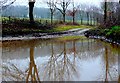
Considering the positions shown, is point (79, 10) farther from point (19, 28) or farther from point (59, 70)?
point (59, 70)

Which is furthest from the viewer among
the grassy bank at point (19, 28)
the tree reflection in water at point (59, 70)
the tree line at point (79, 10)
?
the tree line at point (79, 10)

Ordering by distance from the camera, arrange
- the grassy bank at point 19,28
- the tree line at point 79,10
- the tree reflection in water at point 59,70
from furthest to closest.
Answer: the tree line at point 79,10, the grassy bank at point 19,28, the tree reflection in water at point 59,70

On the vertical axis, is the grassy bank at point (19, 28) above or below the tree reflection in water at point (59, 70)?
below

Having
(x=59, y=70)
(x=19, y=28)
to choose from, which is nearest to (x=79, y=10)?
(x=19, y=28)

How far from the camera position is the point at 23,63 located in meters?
8.59

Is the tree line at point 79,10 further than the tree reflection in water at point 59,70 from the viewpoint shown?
Yes

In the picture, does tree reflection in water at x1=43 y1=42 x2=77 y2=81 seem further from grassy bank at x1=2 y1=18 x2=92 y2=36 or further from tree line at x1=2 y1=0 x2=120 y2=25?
tree line at x1=2 y1=0 x2=120 y2=25

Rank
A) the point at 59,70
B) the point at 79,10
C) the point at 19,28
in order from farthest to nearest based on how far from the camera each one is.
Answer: the point at 79,10, the point at 19,28, the point at 59,70

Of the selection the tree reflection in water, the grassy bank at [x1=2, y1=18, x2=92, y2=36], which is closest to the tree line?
the grassy bank at [x1=2, y1=18, x2=92, y2=36]

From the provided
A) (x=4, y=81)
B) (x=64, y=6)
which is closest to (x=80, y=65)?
(x=4, y=81)

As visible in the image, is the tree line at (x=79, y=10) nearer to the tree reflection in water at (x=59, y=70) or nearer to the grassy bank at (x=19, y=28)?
the grassy bank at (x=19, y=28)

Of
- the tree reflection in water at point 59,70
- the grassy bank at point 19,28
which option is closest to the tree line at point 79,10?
the grassy bank at point 19,28

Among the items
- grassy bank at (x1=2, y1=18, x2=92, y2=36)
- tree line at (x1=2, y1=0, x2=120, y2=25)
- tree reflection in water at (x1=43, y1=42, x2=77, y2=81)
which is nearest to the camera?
tree reflection in water at (x1=43, y1=42, x2=77, y2=81)

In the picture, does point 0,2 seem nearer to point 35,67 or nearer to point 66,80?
point 35,67
